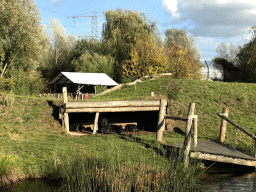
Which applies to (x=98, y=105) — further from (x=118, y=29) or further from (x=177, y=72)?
(x=118, y=29)

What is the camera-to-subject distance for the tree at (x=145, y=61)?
3175 centimetres

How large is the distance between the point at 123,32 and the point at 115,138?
85.9 feet

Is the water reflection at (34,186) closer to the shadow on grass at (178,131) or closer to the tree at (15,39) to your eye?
the shadow on grass at (178,131)

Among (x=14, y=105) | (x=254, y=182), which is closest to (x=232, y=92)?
(x=254, y=182)

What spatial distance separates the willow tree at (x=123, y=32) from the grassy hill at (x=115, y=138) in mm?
12502

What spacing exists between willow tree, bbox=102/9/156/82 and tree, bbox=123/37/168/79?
2.07 metres

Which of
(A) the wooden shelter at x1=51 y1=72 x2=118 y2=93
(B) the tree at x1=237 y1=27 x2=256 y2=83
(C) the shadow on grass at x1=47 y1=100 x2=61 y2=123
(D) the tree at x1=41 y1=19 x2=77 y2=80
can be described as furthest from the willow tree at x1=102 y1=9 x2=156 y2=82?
(C) the shadow on grass at x1=47 y1=100 x2=61 y2=123

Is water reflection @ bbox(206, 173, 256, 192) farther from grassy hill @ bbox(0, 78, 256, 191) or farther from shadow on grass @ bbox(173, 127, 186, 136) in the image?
shadow on grass @ bbox(173, 127, 186, 136)

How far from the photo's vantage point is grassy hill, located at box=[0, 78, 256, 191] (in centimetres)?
759

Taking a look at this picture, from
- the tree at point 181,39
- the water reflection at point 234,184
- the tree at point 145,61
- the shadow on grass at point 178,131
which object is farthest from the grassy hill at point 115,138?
the tree at point 181,39

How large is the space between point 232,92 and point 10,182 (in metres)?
17.2

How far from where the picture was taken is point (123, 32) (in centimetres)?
3672

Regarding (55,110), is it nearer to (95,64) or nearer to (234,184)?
(234,184)

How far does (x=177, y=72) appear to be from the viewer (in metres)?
33.2
